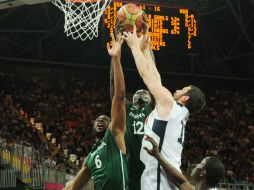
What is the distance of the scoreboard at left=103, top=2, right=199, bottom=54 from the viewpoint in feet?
45.8

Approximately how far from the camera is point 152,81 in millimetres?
3521

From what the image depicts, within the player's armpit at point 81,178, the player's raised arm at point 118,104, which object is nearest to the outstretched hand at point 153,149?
the player's raised arm at point 118,104

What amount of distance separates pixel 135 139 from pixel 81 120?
13.9 m

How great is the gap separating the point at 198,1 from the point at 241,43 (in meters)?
7.43

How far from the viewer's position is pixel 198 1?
14.6 metres

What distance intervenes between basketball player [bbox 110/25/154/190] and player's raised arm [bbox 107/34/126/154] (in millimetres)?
107

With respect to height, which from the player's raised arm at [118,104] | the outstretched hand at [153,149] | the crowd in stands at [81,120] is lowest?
the crowd in stands at [81,120]

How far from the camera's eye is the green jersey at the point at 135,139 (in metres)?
4.56

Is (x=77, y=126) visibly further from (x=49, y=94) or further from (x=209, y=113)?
(x=209, y=113)

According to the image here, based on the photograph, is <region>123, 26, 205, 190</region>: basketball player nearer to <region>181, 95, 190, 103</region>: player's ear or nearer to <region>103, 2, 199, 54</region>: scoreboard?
<region>181, 95, 190, 103</region>: player's ear

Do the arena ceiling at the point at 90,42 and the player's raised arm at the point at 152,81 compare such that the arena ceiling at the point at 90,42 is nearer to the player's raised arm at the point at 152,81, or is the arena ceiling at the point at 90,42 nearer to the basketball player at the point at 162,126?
the player's raised arm at the point at 152,81

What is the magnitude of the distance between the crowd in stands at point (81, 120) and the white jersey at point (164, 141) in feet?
34.6

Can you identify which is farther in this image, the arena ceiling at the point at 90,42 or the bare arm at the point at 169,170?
the arena ceiling at the point at 90,42

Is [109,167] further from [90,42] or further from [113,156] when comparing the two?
[90,42]
